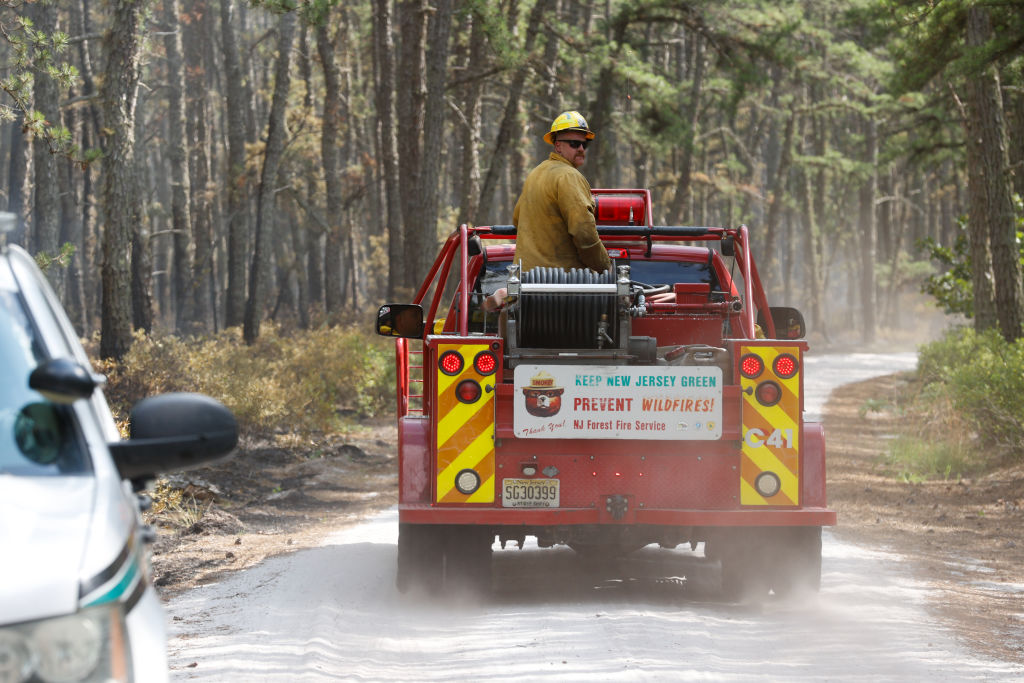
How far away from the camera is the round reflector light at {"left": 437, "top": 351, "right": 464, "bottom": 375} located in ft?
23.5

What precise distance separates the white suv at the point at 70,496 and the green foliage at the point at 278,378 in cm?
1170

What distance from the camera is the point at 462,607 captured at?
24.2 ft

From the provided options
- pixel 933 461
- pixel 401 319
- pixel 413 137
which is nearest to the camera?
pixel 401 319

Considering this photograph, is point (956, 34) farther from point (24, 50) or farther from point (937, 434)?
A: point (24, 50)

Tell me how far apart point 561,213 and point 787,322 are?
70.6 inches

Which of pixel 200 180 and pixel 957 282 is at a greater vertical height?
pixel 200 180

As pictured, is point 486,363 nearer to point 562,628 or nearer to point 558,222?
point 558,222

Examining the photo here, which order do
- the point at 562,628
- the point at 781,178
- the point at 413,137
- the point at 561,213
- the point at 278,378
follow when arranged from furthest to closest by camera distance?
the point at 781,178 → the point at 413,137 → the point at 278,378 → the point at 561,213 → the point at 562,628

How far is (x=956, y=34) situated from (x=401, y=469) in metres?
14.4

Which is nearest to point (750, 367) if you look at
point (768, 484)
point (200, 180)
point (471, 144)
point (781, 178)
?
point (768, 484)

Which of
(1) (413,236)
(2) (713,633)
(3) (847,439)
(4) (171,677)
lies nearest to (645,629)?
(2) (713,633)

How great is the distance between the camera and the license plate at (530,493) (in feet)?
23.5

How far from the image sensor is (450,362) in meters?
7.18

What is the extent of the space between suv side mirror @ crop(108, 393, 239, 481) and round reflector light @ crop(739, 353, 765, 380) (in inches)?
171
